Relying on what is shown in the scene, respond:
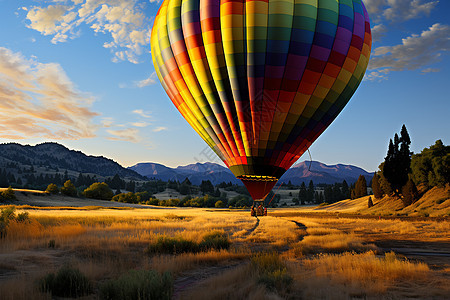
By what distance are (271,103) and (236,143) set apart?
390 cm

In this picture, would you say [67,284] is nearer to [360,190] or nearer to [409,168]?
[409,168]

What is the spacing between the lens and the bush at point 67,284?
7.30 metres

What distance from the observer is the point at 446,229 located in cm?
2356

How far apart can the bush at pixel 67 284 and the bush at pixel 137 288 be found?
3.07 feet

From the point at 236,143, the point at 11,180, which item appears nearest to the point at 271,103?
the point at 236,143

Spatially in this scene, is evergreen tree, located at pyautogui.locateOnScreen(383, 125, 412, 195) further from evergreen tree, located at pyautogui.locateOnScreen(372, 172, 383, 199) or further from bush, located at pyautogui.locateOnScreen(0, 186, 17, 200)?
bush, located at pyautogui.locateOnScreen(0, 186, 17, 200)

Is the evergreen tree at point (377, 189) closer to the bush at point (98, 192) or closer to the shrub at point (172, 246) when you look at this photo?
the bush at point (98, 192)

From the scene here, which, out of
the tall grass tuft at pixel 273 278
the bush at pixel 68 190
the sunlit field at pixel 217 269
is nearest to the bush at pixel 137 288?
the sunlit field at pixel 217 269

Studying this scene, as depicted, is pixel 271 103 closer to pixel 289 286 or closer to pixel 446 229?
pixel 289 286

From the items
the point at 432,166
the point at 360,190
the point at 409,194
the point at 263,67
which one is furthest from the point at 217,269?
the point at 360,190

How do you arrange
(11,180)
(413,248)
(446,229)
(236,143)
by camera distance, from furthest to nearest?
1. (11,180)
2. (446,229)
3. (236,143)
4. (413,248)

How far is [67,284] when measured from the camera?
748 cm

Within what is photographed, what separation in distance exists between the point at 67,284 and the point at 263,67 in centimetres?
1551

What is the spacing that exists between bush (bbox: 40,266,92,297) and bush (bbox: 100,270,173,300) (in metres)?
0.94
